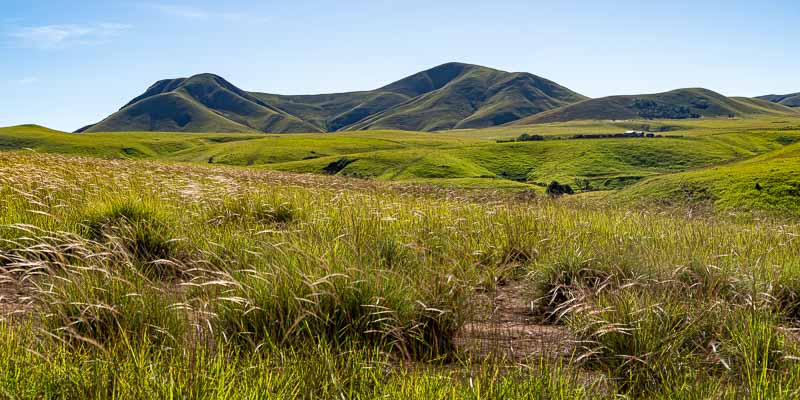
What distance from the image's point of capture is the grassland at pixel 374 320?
295 centimetres

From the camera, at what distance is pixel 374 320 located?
3.81 meters

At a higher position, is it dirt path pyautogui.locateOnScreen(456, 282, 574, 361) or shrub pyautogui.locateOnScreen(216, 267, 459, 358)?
shrub pyautogui.locateOnScreen(216, 267, 459, 358)

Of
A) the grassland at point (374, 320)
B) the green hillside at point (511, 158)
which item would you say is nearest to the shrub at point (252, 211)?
the grassland at point (374, 320)

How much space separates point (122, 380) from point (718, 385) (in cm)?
334

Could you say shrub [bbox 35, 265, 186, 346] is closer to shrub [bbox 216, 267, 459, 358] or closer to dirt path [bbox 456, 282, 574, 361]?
shrub [bbox 216, 267, 459, 358]

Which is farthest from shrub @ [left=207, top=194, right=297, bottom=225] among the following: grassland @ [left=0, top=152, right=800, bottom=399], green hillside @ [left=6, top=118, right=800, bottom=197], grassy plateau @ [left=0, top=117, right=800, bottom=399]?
green hillside @ [left=6, top=118, right=800, bottom=197]

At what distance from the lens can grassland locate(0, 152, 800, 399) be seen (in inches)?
116

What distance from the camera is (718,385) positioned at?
3145mm

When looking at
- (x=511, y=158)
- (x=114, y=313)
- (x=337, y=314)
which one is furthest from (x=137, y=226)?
(x=511, y=158)

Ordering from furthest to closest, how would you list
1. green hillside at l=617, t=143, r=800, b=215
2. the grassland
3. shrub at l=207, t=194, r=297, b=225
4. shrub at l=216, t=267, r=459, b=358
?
green hillside at l=617, t=143, r=800, b=215
shrub at l=207, t=194, r=297, b=225
shrub at l=216, t=267, r=459, b=358
the grassland

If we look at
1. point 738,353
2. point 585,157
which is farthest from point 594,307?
point 585,157

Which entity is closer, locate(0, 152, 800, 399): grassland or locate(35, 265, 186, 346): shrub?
locate(0, 152, 800, 399): grassland

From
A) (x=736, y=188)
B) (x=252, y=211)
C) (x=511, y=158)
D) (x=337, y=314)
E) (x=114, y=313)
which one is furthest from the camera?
(x=511, y=158)

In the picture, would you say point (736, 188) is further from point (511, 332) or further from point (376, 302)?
point (376, 302)
